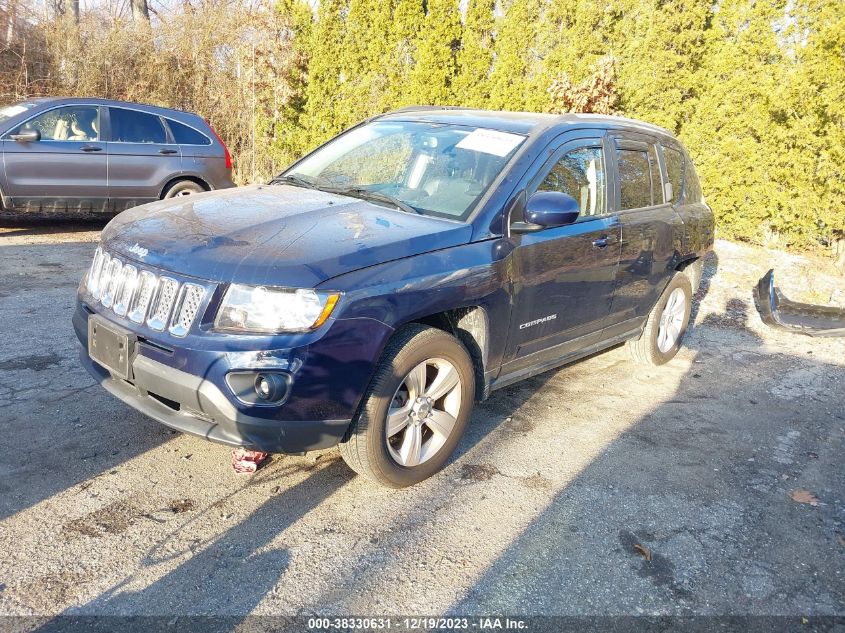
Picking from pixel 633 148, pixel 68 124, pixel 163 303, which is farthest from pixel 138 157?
pixel 163 303

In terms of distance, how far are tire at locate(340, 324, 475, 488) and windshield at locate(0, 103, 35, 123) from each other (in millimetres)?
7564

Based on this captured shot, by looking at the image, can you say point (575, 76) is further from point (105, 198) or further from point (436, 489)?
point (436, 489)

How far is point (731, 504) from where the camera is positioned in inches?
152

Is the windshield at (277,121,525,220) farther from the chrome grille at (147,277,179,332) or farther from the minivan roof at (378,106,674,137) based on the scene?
the chrome grille at (147,277,179,332)

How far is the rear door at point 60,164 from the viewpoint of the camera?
344 inches

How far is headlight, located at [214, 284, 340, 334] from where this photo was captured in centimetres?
312

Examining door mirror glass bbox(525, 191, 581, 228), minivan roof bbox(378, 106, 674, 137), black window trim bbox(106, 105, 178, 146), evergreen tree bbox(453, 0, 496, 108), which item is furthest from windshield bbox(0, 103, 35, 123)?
door mirror glass bbox(525, 191, 581, 228)

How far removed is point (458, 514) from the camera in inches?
140

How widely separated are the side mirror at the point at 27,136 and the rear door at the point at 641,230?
278 inches

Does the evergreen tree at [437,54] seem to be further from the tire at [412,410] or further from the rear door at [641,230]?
the tire at [412,410]

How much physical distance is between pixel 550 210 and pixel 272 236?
1510mm

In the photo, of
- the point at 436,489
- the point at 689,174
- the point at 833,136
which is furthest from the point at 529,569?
the point at 833,136

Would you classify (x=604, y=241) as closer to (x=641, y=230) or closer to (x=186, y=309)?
(x=641, y=230)

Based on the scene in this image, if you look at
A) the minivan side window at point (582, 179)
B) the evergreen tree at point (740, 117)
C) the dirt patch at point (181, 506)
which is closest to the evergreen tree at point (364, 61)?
the evergreen tree at point (740, 117)
